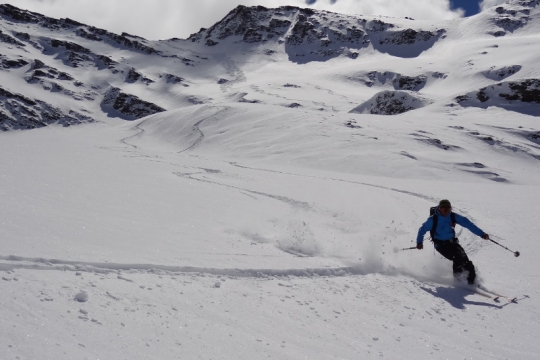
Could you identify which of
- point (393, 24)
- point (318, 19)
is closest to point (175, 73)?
point (318, 19)

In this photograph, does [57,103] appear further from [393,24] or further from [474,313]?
[393,24]

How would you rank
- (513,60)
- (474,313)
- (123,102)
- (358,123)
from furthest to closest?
1. (123,102)
2. (513,60)
3. (358,123)
4. (474,313)

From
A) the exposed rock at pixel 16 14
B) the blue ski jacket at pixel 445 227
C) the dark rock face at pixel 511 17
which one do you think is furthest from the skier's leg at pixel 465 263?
the exposed rock at pixel 16 14

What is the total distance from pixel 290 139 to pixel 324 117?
7.44 metres

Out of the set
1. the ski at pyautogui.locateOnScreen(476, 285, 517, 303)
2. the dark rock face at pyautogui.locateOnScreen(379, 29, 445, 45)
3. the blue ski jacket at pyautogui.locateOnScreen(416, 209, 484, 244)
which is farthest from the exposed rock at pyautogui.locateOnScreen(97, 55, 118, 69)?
the ski at pyautogui.locateOnScreen(476, 285, 517, 303)

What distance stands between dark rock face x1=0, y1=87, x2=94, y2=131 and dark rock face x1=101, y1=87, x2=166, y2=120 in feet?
28.0

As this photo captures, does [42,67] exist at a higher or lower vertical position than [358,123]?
higher

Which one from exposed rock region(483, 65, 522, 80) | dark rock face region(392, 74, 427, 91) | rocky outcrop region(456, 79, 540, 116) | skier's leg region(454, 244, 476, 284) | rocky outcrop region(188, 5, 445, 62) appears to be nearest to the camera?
skier's leg region(454, 244, 476, 284)

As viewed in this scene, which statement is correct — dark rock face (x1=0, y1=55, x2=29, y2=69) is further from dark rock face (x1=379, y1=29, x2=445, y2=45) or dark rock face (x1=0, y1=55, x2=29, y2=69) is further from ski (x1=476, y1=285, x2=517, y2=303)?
ski (x1=476, y1=285, x2=517, y2=303)

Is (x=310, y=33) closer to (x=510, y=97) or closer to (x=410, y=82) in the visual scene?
(x=410, y=82)

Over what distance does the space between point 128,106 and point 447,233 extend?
9916 centimetres

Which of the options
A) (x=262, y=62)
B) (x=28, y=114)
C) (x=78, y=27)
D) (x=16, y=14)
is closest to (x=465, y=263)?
(x=28, y=114)

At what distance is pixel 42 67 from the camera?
107 metres

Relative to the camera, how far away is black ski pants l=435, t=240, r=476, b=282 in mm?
8492
